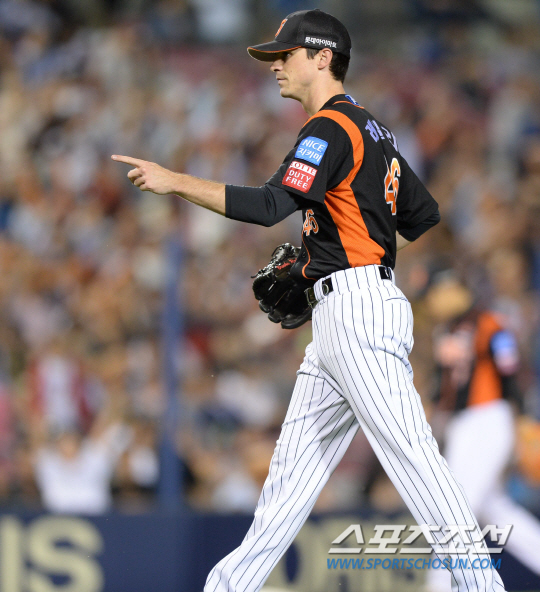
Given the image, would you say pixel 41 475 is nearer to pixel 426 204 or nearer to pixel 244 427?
pixel 244 427

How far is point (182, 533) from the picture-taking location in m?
5.82

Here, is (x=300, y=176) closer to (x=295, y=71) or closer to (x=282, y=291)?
(x=295, y=71)

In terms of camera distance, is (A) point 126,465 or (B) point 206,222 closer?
(A) point 126,465

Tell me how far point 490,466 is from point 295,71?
3232 millimetres

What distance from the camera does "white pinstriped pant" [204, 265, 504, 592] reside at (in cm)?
334

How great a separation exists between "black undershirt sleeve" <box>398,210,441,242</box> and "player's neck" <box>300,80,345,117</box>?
27.8 inches

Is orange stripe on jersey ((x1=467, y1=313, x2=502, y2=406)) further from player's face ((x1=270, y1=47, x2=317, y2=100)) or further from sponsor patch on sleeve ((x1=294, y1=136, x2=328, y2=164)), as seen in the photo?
sponsor patch on sleeve ((x1=294, y1=136, x2=328, y2=164))

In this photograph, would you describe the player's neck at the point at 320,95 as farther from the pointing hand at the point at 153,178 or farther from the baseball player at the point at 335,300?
the pointing hand at the point at 153,178

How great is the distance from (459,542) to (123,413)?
391cm

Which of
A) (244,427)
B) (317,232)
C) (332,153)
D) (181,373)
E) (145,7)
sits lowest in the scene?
(244,427)

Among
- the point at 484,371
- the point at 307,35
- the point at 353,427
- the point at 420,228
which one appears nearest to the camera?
the point at 307,35

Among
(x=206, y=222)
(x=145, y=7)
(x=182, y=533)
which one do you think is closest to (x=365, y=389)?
(x=182, y=533)

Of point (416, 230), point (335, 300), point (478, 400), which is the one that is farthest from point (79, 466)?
point (335, 300)

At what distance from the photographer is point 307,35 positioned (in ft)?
11.7
